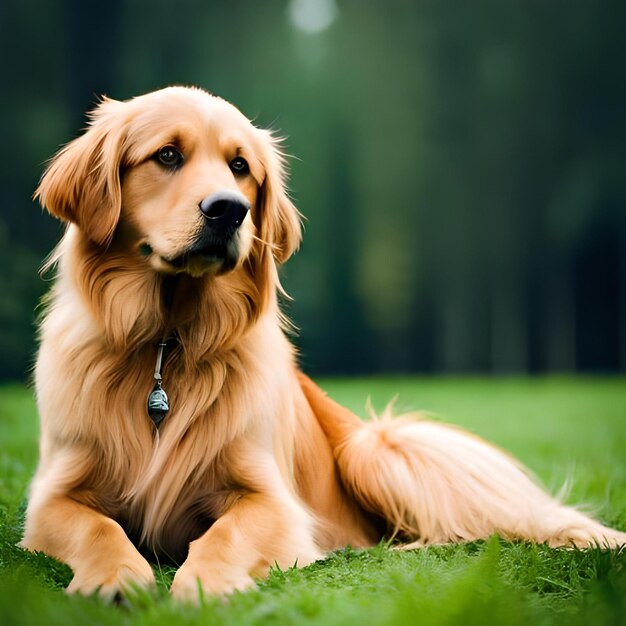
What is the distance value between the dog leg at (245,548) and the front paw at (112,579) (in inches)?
3.8

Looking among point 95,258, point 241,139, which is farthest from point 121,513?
point 241,139

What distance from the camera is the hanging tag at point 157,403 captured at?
2822mm

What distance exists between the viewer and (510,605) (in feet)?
6.33

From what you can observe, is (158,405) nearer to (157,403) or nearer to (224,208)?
(157,403)

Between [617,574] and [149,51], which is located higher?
[149,51]

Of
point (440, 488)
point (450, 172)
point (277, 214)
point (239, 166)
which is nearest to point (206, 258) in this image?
point (239, 166)

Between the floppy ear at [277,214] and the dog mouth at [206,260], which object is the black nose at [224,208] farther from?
the floppy ear at [277,214]

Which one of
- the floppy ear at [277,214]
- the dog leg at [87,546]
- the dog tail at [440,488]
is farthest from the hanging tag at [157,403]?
the dog tail at [440,488]

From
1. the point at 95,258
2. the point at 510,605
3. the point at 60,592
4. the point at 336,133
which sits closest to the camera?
the point at 510,605

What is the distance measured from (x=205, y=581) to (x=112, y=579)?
254mm

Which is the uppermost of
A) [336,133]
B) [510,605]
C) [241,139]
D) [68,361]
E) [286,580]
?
[336,133]

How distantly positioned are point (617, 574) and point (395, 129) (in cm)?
Result: 1993

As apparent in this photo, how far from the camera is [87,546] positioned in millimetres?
2480

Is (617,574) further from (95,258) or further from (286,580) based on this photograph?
(95,258)
